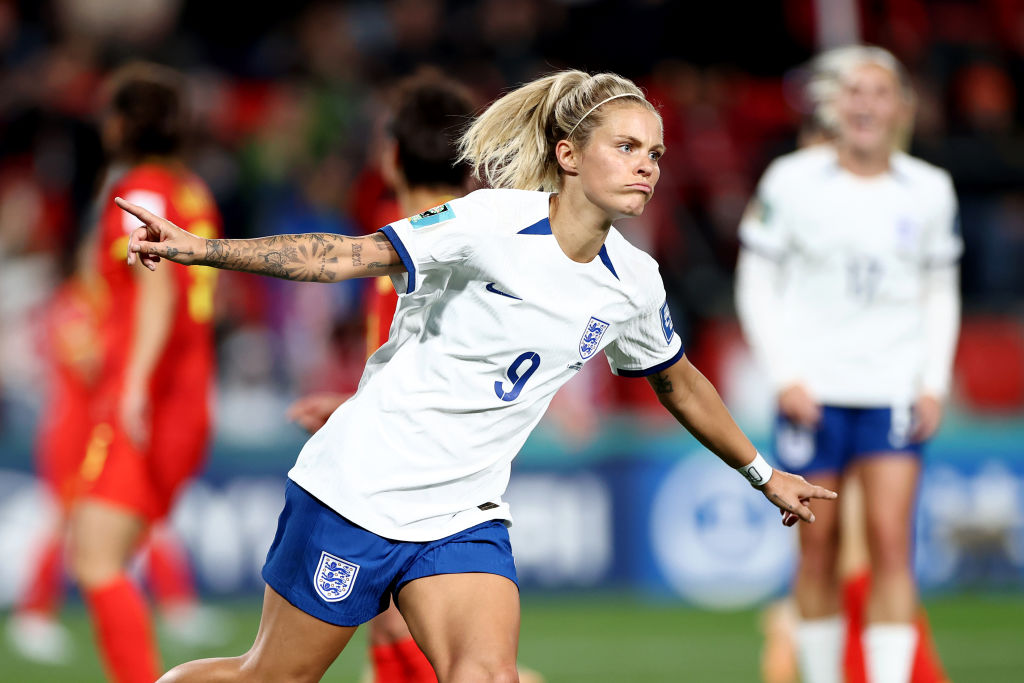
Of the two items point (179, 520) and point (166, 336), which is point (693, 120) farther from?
point (166, 336)

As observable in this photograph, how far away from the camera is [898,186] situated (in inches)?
221

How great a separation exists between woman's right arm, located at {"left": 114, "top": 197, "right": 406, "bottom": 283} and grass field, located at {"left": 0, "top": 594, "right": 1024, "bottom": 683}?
4193mm

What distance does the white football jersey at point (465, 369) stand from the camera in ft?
11.8

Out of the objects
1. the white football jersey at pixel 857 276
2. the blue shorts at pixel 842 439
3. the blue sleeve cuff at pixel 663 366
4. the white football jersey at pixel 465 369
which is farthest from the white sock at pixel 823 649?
the white football jersey at pixel 465 369

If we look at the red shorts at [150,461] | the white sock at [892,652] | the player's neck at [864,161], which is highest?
the player's neck at [864,161]

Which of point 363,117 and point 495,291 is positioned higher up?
point 495,291

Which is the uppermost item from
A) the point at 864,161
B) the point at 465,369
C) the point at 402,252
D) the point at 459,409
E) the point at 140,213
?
the point at 140,213

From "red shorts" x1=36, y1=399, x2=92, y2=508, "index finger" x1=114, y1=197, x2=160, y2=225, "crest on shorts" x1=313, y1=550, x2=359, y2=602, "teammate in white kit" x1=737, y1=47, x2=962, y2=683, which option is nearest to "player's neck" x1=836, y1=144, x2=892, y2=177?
"teammate in white kit" x1=737, y1=47, x2=962, y2=683

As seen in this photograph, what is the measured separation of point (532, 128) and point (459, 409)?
82cm

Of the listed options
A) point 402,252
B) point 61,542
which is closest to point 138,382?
point 402,252

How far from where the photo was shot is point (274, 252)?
10.9ft

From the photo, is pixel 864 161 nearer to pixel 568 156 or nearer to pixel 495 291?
pixel 568 156

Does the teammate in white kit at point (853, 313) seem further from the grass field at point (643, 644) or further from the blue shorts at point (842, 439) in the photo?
the grass field at point (643, 644)

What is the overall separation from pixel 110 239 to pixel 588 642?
4.16 meters
